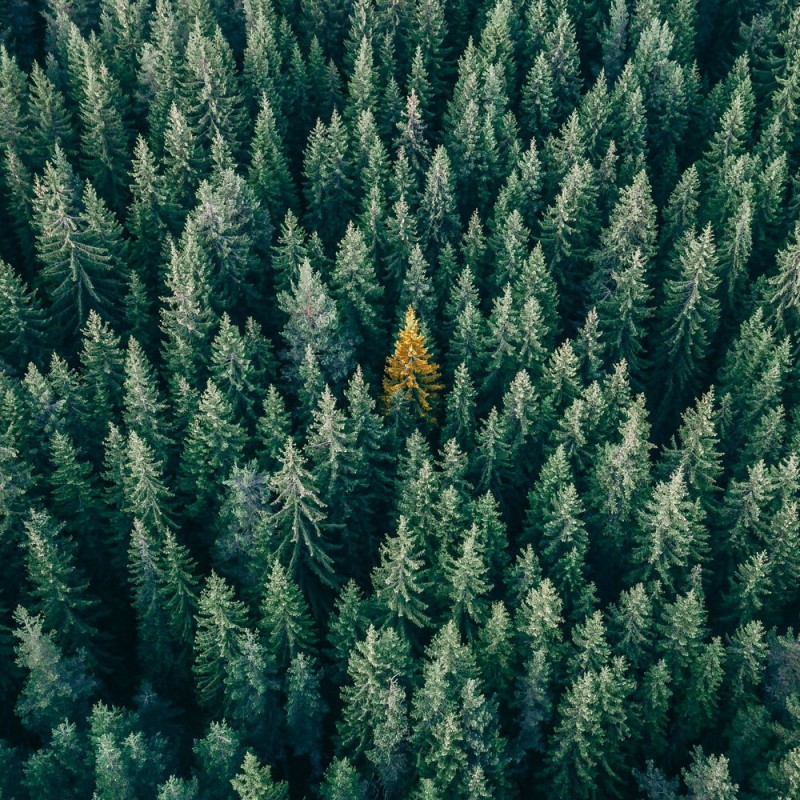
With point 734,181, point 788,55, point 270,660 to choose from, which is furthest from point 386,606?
point 788,55

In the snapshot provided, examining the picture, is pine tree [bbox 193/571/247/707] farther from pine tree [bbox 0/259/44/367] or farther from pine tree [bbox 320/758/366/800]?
pine tree [bbox 0/259/44/367]

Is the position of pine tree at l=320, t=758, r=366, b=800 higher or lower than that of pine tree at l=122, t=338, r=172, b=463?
lower

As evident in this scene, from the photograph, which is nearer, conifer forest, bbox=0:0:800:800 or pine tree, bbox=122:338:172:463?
conifer forest, bbox=0:0:800:800

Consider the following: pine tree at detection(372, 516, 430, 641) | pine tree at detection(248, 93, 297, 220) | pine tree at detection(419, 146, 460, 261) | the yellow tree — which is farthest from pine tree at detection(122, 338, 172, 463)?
pine tree at detection(419, 146, 460, 261)

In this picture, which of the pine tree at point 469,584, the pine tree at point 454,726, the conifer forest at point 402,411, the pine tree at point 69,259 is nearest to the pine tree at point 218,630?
the conifer forest at point 402,411

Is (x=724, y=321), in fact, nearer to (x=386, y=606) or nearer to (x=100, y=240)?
(x=386, y=606)

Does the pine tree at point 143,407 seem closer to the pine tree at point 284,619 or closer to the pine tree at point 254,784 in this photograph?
the pine tree at point 284,619

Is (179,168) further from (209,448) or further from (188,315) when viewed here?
(209,448)
